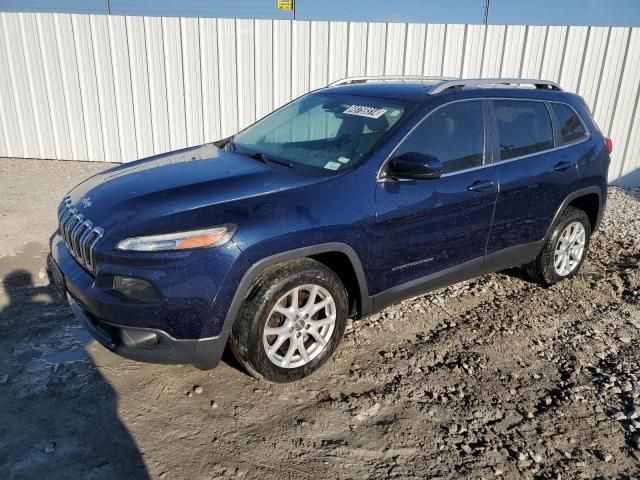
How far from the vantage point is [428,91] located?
11.7 ft

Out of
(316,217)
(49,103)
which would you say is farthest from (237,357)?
(49,103)

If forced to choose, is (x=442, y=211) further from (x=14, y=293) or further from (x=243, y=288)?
(x=14, y=293)

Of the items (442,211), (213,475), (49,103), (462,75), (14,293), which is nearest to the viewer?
(213,475)

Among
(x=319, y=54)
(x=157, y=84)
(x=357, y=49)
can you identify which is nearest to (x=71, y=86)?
(x=157, y=84)

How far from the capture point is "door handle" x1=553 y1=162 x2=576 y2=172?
4070 mm

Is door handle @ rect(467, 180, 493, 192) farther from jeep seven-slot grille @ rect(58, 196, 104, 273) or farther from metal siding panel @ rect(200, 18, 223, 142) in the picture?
metal siding panel @ rect(200, 18, 223, 142)

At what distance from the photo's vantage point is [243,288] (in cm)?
271

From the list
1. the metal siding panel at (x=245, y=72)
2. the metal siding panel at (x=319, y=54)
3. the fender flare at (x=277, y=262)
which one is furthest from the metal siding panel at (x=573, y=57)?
the fender flare at (x=277, y=262)

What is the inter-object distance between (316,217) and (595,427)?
6.31ft

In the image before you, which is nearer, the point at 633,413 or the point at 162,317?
the point at 162,317

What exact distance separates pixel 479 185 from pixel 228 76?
5.86 meters

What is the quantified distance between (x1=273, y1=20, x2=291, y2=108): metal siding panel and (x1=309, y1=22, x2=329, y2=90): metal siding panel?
371 millimetres

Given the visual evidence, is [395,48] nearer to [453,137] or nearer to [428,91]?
[428,91]

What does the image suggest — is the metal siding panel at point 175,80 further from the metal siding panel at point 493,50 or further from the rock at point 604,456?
the rock at point 604,456
